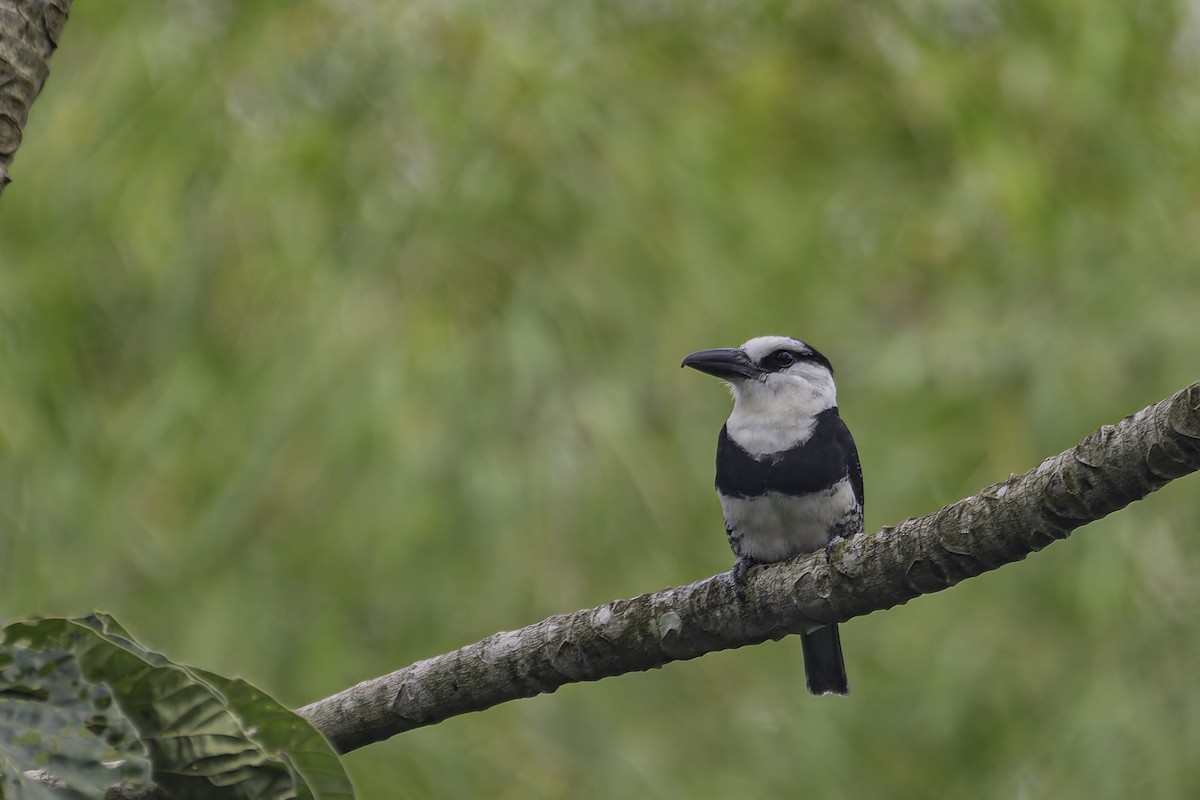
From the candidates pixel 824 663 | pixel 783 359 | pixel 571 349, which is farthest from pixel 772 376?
pixel 571 349

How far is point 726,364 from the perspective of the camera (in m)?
3.44

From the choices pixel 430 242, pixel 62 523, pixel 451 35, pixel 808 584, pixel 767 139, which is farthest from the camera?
pixel 767 139

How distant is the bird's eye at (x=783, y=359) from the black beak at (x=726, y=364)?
0.06m

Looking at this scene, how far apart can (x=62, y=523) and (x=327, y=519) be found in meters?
0.76

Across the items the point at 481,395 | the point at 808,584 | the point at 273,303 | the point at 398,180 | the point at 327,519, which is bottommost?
the point at 808,584

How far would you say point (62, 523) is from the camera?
168 inches

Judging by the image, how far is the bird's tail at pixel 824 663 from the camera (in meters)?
3.44

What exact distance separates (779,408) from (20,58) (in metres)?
2.06

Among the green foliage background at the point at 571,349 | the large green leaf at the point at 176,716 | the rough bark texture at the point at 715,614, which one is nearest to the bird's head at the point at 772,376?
the green foliage background at the point at 571,349

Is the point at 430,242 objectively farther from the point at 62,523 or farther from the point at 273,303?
the point at 62,523

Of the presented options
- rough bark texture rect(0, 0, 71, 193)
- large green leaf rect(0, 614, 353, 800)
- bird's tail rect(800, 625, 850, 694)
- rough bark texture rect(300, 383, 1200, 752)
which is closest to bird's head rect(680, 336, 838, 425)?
bird's tail rect(800, 625, 850, 694)

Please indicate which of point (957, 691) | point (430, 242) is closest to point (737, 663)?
point (957, 691)

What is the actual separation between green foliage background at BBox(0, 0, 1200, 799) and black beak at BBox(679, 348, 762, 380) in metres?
0.87

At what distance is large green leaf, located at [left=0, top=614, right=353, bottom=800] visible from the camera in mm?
1345
